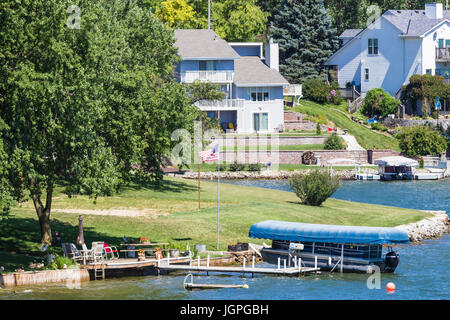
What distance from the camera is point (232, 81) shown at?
10894 centimetres

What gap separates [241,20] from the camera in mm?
124125

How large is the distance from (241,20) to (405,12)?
2297cm

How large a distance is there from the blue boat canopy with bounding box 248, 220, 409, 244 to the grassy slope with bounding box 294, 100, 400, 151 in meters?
58.3

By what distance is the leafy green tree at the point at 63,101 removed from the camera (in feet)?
131

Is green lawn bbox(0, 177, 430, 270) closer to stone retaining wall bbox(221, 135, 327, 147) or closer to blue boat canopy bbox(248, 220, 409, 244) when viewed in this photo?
blue boat canopy bbox(248, 220, 409, 244)

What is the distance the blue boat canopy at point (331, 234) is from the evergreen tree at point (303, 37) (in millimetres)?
76557

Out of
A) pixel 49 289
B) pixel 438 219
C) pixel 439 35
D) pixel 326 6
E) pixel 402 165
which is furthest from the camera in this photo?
pixel 326 6

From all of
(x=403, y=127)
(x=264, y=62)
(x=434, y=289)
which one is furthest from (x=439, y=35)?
(x=434, y=289)

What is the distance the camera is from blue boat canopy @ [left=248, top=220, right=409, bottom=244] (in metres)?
45.5

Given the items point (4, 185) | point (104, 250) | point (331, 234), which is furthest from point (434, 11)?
point (4, 185)

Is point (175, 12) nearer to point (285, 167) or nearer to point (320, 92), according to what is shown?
point (320, 92)

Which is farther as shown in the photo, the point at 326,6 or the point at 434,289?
the point at 326,6

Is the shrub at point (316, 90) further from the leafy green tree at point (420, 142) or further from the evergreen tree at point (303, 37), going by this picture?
the leafy green tree at point (420, 142)
